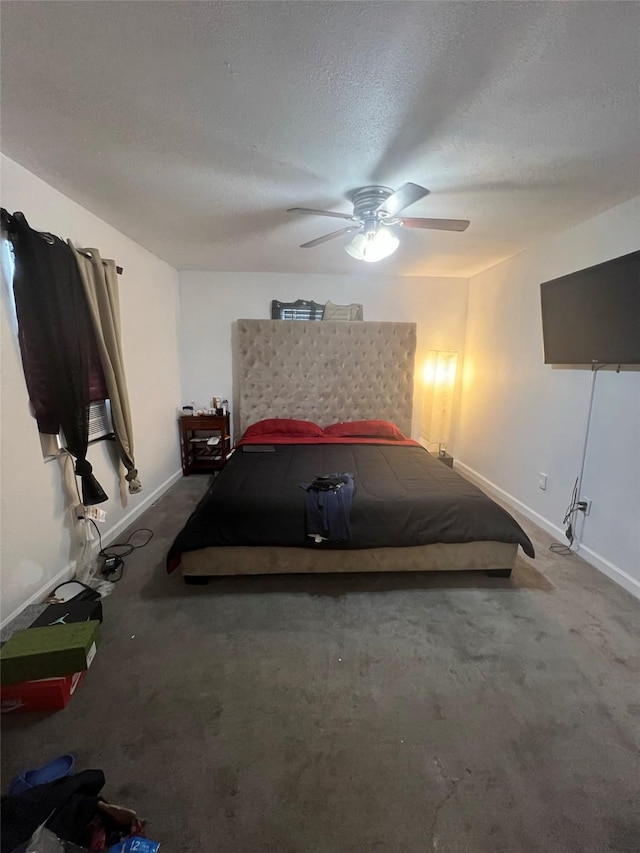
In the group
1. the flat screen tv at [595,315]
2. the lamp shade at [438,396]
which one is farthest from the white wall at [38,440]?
the flat screen tv at [595,315]

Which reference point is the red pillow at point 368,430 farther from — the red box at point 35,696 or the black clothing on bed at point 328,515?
the red box at point 35,696

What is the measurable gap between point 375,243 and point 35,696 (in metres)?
2.81

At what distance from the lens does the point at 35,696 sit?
4.76ft

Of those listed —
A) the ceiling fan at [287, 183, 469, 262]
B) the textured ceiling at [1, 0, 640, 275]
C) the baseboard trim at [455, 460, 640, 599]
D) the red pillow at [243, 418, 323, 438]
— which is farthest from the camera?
the red pillow at [243, 418, 323, 438]

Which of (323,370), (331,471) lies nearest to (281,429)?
(323,370)

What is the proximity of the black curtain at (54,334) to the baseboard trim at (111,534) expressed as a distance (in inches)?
17.7

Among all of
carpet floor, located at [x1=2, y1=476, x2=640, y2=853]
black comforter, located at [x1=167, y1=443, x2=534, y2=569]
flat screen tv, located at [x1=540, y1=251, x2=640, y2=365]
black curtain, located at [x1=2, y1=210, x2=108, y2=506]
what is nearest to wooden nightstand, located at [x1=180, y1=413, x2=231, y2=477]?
black comforter, located at [x1=167, y1=443, x2=534, y2=569]

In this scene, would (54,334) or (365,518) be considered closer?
(54,334)

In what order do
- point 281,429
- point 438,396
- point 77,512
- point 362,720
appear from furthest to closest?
point 438,396 → point 281,429 → point 77,512 → point 362,720

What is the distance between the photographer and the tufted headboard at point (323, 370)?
4188 millimetres

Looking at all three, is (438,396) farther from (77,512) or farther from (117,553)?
(77,512)

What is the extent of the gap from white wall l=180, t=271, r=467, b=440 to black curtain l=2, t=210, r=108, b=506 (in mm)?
2052

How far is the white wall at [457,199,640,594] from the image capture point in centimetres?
230

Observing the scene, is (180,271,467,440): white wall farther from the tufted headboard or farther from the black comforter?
the black comforter
